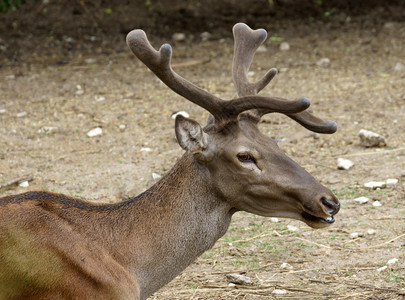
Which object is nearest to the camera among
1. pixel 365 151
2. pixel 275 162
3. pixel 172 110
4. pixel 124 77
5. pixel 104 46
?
pixel 275 162

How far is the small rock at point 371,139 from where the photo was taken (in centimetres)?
855

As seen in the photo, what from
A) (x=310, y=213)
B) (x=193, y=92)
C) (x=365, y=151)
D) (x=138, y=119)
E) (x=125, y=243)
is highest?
(x=193, y=92)

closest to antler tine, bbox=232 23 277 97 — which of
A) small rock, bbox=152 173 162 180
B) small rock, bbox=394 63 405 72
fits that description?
small rock, bbox=152 173 162 180

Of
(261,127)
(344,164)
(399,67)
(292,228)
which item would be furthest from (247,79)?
(399,67)

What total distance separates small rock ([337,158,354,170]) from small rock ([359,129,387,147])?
50 centimetres

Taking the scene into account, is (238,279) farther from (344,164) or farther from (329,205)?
(344,164)

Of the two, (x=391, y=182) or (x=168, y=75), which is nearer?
(x=168, y=75)

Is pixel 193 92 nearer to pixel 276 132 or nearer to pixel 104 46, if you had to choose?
pixel 276 132

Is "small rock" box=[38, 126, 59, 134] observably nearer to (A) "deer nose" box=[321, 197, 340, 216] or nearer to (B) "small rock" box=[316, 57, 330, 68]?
(B) "small rock" box=[316, 57, 330, 68]

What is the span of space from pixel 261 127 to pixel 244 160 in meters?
4.46

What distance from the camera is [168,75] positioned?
4938mm

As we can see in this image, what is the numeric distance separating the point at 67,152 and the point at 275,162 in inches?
171

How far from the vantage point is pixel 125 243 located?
15.9 ft

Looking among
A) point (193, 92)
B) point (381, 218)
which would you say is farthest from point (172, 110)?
point (193, 92)
